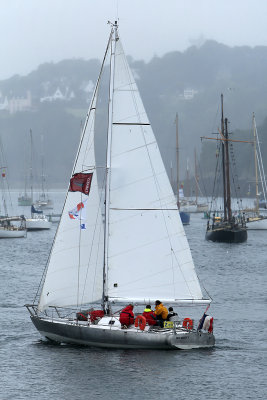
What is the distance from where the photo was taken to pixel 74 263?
41.1 m

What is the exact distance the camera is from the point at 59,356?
4084 cm

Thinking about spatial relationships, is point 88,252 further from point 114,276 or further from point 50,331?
point 50,331

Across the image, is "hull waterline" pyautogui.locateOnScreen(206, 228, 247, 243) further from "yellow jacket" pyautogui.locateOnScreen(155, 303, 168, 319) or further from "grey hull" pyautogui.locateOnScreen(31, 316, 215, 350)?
"yellow jacket" pyautogui.locateOnScreen(155, 303, 168, 319)

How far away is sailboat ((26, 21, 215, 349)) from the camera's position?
39.8m

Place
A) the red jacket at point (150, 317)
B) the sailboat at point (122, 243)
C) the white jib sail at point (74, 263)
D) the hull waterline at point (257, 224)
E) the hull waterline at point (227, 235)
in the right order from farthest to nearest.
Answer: the hull waterline at point (257, 224) → the hull waterline at point (227, 235) → the white jib sail at point (74, 263) → the red jacket at point (150, 317) → the sailboat at point (122, 243)

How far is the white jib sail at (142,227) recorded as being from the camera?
1575 inches

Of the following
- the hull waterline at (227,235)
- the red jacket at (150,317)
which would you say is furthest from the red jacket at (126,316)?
the hull waterline at (227,235)

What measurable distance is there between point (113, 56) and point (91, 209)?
300 inches

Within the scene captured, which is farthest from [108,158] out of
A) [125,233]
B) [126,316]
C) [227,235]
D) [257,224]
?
[257,224]

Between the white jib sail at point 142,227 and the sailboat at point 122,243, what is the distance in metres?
0.05

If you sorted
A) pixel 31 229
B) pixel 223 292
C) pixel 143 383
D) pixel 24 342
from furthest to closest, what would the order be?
pixel 31 229 < pixel 223 292 < pixel 24 342 < pixel 143 383

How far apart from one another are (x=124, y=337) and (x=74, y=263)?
4430mm

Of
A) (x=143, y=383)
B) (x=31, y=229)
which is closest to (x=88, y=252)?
(x=143, y=383)

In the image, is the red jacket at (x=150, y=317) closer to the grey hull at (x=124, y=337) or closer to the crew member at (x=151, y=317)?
the crew member at (x=151, y=317)
